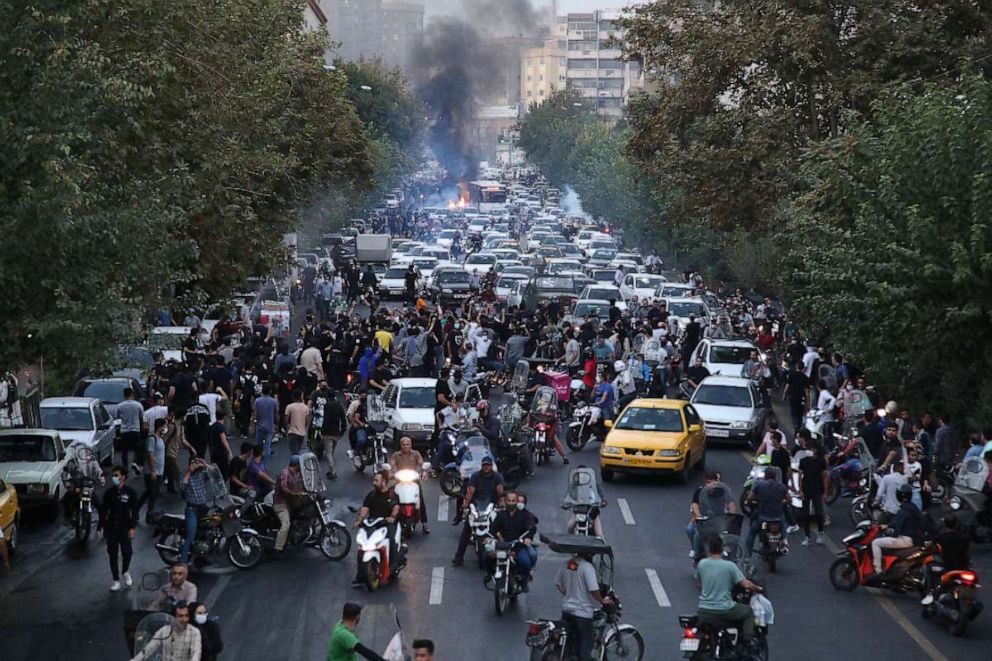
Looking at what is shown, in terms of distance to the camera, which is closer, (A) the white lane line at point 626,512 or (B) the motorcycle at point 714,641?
(B) the motorcycle at point 714,641

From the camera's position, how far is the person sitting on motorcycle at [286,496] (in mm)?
20016

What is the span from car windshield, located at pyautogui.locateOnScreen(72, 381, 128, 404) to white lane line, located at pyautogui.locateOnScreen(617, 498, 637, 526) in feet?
35.7

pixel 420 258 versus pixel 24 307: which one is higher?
pixel 24 307

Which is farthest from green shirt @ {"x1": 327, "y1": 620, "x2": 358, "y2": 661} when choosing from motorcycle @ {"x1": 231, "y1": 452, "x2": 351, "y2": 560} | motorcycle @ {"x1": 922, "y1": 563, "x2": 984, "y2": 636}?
motorcycle @ {"x1": 231, "y1": 452, "x2": 351, "y2": 560}

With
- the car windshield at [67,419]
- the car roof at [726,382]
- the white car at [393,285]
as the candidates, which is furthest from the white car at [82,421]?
the white car at [393,285]

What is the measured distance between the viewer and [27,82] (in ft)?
59.5

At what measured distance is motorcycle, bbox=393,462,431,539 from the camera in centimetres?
2095

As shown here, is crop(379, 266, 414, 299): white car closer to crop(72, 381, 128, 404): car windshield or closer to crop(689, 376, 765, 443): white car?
crop(72, 381, 128, 404): car windshield

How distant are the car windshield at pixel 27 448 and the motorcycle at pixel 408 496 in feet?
20.3

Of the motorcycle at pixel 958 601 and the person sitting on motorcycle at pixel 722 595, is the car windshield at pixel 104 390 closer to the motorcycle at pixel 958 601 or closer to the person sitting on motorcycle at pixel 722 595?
the motorcycle at pixel 958 601

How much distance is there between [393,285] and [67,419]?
116 feet

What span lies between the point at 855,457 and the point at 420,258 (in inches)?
1746

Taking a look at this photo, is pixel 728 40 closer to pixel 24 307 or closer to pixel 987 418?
pixel 987 418

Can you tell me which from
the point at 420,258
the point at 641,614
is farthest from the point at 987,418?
the point at 420,258
